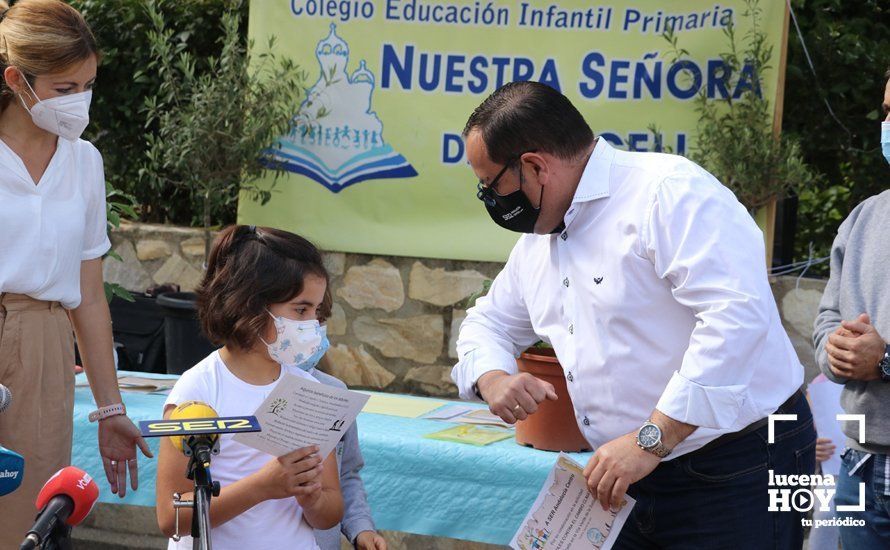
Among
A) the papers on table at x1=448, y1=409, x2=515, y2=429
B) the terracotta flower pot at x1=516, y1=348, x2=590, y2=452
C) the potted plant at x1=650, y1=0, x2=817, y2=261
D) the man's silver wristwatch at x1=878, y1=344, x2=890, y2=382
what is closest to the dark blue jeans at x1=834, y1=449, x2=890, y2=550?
the man's silver wristwatch at x1=878, y1=344, x2=890, y2=382

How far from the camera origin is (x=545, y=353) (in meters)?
3.40

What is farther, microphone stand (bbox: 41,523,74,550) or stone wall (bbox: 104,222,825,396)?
stone wall (bbox: 104,222,825,396)

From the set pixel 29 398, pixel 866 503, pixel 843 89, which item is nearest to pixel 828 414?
pixel 866 503

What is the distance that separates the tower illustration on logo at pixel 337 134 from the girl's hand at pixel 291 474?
3.44 m

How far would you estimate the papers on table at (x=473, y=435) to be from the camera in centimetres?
351

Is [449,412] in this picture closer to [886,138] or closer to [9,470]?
[886,138]

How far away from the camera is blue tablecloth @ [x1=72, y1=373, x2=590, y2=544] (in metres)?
3.36

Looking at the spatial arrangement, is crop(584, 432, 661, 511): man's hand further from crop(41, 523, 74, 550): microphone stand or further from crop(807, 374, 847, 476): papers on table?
crop(807, 374, 847, 476): papers on table

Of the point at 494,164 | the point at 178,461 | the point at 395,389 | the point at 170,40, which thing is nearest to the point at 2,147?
the point at 178,461

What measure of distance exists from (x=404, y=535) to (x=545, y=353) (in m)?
1.90

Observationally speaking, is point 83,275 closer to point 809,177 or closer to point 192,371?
point 192,371

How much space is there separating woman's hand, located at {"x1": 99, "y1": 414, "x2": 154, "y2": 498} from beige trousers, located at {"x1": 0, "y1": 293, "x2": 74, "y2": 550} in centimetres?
11

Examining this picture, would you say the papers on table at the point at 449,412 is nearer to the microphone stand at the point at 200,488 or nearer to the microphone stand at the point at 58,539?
the microphone stand at the point at 200,488

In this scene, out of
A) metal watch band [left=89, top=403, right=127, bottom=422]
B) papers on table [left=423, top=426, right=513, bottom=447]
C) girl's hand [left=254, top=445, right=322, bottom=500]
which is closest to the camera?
girl's hand [left=254, top=445, right=322, bottom=500]
